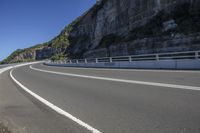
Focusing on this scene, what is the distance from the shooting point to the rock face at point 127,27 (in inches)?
1590

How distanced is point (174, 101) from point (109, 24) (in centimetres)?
5795

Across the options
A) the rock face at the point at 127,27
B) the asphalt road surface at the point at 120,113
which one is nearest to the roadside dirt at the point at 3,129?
the asphalt road surface at the point at 120,113

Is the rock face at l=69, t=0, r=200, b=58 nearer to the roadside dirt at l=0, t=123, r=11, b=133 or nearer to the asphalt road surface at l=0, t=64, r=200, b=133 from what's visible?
the asphalt road surface at l=0, t=64, r=200, b=133

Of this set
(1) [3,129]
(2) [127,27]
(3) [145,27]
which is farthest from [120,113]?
(2) [127,27]

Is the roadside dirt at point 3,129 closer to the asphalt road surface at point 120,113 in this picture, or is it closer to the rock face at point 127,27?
the asphalt road surface at point 120,113

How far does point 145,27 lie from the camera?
48.8 meters

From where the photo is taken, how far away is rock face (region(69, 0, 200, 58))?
40375 mm

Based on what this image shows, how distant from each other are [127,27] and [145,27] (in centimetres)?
766

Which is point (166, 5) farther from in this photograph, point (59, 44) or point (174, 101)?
point (59, 44)

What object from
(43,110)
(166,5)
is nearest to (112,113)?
(43,110)

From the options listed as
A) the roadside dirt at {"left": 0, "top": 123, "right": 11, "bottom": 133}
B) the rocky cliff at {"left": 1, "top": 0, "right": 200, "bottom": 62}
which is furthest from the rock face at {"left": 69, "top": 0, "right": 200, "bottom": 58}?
the roadside dirt at {"left": 0, "top": 123, "right": 11, "bottom": 133}

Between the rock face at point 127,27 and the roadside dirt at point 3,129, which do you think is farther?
the rock face at point 127,27

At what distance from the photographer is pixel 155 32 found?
4409cm

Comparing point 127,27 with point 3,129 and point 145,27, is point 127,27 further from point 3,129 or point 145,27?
point 3,129
